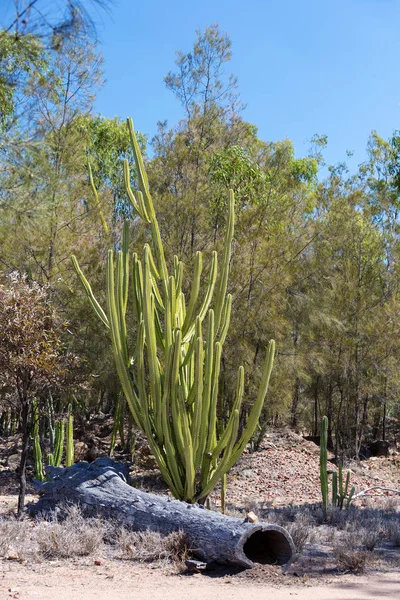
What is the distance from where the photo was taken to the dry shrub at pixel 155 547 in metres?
5.63

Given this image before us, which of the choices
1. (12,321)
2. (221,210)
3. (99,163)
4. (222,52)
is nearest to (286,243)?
(221,210)

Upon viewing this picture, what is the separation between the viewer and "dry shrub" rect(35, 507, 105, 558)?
565cm

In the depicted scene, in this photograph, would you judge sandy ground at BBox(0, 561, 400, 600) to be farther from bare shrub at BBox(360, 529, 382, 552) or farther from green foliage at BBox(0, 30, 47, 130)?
green foliage at BBox(0, 30, 47, 130)

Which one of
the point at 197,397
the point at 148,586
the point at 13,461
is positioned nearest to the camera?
the point at 148,586

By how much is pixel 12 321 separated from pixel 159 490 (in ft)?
14.9

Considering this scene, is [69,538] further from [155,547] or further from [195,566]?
[195,566]

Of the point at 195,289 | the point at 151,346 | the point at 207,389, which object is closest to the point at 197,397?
the point at 207,389

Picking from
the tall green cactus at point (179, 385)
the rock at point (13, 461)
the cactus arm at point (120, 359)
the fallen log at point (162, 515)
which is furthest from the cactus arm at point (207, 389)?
the rock at point (13, 461)

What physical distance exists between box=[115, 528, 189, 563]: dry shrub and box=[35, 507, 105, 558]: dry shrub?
0.85 ft

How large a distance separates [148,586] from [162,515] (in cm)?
126

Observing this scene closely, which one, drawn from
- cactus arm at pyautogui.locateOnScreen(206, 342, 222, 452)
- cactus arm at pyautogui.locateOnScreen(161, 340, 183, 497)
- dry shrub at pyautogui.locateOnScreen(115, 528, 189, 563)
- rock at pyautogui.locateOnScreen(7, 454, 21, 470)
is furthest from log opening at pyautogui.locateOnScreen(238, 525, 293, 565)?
rock at pyautogui.locateOnScreen(7, 454, 21, 470)

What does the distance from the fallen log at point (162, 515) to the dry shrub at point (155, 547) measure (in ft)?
0.32

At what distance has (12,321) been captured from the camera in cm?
812

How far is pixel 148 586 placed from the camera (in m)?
4.90
